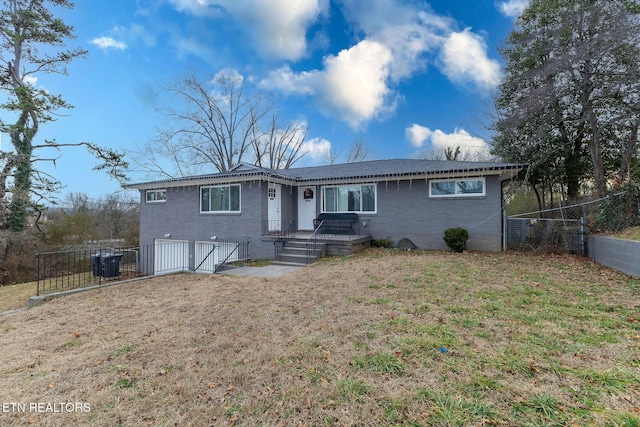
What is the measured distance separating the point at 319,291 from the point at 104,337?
3.56 metres

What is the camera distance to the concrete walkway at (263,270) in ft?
27.3

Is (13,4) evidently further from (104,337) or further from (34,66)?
(104,337)

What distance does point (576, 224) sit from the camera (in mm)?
9711

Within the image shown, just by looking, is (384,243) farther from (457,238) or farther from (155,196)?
(155,196)

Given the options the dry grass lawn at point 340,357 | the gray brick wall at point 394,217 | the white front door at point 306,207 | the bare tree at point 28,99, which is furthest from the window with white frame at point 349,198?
the bare tree at point 28,99

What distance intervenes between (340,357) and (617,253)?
8.54m

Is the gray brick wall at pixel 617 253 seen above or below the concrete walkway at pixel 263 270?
above

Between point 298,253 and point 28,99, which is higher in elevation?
point 28,99

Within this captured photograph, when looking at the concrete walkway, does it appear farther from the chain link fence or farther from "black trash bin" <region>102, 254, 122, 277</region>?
the chain link fence

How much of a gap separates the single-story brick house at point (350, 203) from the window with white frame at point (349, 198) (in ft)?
0.14

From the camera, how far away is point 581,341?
10.5 ft

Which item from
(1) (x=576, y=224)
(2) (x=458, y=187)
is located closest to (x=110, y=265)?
(2) (x=458, y=187)

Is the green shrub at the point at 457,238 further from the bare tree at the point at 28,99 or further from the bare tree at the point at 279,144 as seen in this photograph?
the bare tree at the point at 279,144

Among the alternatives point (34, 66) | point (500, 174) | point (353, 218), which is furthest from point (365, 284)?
point (34, 66)
